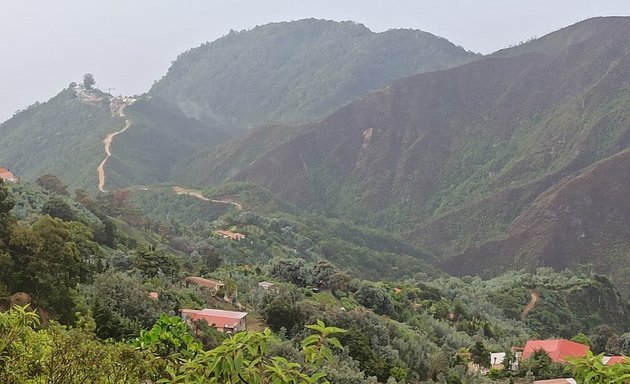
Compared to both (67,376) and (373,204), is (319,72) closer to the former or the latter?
(373,204)

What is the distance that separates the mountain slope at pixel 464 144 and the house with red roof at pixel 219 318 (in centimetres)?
5534

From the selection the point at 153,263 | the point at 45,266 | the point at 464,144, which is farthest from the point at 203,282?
the point at 464,144

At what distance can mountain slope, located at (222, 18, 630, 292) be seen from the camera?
250 feet

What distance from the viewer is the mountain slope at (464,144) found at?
76.2 meters

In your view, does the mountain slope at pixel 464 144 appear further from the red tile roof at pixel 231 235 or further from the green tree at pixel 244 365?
the green tree at pixel 244 365

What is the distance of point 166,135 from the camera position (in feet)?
402

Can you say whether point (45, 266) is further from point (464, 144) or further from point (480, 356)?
point (464, 144)

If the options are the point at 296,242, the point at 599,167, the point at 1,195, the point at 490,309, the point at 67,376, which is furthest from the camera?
the point at 599,167

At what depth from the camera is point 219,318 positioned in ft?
59.2

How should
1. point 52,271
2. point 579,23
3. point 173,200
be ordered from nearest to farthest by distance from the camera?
1. point 52,271
2. point 173,200
3. point 579,23

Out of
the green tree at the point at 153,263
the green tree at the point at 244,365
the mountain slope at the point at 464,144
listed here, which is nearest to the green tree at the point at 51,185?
the green tree at the point at 153,263

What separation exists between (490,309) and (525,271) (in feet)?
65.8

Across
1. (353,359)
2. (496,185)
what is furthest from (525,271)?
(353,359)

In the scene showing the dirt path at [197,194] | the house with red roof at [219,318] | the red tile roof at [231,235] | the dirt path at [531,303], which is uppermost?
the house with red roof at [219,318]
